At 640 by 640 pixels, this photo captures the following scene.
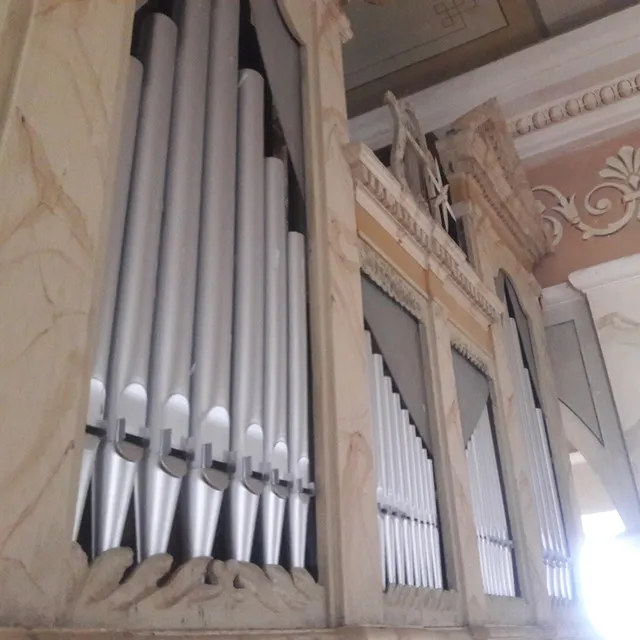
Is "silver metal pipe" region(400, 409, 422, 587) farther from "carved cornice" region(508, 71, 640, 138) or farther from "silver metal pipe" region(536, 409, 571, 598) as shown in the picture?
"carved cornice" region(508, 71, 640, 138)

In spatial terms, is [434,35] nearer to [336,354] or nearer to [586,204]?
[586,204]

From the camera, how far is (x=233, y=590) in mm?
1337

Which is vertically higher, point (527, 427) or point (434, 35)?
point (434, 35)

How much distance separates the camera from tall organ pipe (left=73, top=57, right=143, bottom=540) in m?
1.18

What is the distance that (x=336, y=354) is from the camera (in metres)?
1.88

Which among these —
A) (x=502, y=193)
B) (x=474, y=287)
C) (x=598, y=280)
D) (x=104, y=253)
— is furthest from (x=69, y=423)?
(x=598, y=280)

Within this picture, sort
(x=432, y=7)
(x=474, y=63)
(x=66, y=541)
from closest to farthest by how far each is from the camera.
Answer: (x=66, y=541) < (x=432, y=7) < (x=474, y=63)

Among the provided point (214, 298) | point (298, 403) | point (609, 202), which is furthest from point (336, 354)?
point (609, 202)

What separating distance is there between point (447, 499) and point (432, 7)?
301 cm

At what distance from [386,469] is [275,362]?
1.90ft

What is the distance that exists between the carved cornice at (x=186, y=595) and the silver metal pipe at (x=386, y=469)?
44 cm

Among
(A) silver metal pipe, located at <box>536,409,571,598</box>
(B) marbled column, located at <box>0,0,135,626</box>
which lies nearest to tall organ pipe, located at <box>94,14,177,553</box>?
(B) marbled column, located at <box>0,0,135,626</box>

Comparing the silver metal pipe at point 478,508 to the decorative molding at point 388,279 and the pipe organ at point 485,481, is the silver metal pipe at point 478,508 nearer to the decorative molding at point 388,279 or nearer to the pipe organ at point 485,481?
the pipe organ at point 485,481

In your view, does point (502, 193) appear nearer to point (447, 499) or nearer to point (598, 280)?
point (598, 280)
